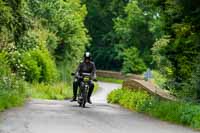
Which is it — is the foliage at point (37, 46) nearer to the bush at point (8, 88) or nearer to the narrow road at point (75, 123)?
the bush at point (8, 88)

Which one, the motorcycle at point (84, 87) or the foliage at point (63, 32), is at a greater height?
the foliage at point (63, 32)

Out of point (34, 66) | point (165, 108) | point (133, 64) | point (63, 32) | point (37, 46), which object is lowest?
point (165, 108)

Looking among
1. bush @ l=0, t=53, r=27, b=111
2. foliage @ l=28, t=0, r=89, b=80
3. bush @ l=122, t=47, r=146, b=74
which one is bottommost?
bush @ l=0, t=53, r=27, b=111

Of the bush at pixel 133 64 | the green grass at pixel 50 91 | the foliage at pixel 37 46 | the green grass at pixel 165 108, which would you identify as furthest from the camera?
the bush at pixel 133 64

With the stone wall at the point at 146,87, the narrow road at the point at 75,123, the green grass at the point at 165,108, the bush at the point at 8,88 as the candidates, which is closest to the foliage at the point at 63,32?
the bush at the point at 8,88

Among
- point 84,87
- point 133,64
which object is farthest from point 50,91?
point 133,64

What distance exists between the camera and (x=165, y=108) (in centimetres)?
1722

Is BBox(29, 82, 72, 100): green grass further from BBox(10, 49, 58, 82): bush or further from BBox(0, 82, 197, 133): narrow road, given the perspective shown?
BBox(0, 82, 197, 133): narrow road

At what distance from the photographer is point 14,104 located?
2003 centimetres

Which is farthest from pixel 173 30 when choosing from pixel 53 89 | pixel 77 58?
pixel 77 58

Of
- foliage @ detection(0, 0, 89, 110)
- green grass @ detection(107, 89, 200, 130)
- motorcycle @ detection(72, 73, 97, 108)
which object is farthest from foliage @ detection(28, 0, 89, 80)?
motorcycle @ detection(72, 73, 97, 108)

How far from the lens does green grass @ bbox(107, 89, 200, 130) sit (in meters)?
15.5

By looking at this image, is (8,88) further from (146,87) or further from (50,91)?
(50,91)

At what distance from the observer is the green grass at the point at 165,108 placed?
1547cm
